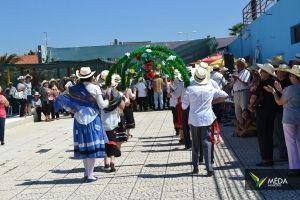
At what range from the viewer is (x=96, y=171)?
31.1 feet

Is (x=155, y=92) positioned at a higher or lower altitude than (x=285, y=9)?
lower

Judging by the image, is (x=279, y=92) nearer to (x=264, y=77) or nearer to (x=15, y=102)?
(x=264, y=77)

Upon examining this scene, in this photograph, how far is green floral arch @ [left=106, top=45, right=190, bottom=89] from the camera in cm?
1038

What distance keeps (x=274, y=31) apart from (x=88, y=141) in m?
11.0

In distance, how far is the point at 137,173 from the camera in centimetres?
902

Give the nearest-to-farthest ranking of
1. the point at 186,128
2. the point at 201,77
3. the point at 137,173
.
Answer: the point at 201,77
the point at 137,173
the point at 186,128

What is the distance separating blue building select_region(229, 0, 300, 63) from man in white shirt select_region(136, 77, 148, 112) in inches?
194

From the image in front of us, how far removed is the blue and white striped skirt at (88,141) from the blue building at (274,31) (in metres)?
7.42

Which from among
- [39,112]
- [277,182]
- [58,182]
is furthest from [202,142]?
[39,112]

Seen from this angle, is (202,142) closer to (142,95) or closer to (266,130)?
(266,130)

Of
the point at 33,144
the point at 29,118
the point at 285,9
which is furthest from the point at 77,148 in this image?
the point at 29,118

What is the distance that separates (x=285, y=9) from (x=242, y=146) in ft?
20.4

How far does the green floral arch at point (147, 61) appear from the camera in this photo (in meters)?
10.4

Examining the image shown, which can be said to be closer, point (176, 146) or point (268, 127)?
point (268, 127)
